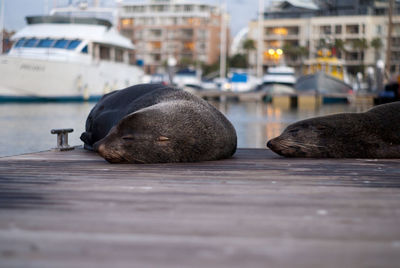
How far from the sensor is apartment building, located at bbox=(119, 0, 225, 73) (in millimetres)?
109062

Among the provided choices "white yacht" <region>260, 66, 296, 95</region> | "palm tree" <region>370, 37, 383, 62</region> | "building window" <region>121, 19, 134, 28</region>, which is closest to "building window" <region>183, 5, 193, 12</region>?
"building window" <region>121, 19, 134, 28</region>

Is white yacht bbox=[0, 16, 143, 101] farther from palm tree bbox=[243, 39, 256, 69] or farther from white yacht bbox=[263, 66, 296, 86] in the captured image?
palm tree bbox=[243, 39, 256, 69]

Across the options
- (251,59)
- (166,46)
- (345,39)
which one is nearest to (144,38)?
(166,46)

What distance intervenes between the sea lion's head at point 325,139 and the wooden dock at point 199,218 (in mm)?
1338

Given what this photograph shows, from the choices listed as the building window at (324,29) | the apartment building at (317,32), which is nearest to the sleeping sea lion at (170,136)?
the apartment building at (317,32)

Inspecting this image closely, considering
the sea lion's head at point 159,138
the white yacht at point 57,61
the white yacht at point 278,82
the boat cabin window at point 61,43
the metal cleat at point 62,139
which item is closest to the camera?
the sea lion's head at point 159,138

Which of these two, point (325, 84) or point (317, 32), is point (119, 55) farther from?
point (317, 32)

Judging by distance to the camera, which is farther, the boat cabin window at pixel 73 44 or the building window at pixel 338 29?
the building window at pixel 338 29

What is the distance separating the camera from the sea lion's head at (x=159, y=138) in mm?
5316

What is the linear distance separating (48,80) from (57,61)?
3.73 feet

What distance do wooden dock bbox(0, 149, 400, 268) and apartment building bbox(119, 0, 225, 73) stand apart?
102 m

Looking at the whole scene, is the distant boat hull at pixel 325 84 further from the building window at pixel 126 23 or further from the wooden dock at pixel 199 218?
the building window at pixel 126 23

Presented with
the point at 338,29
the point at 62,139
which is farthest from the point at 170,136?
the point at 338,29

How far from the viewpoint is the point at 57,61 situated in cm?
3278
